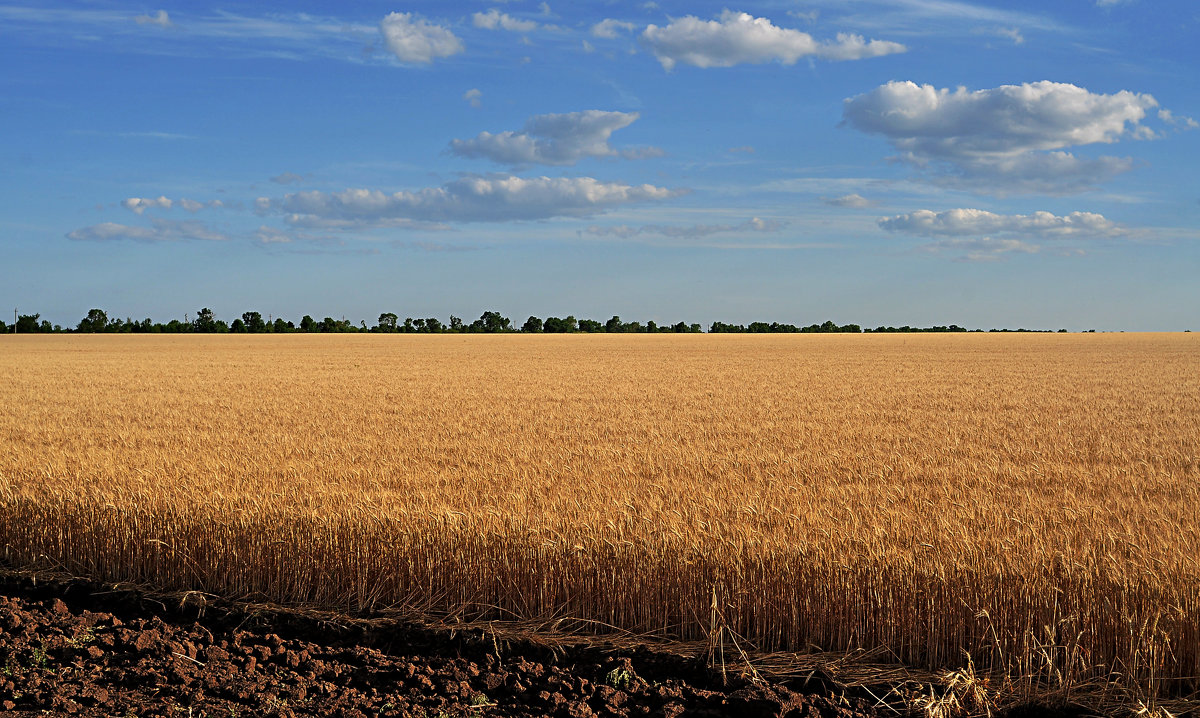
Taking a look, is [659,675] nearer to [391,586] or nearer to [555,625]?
[555,625]

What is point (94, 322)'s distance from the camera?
131 meters

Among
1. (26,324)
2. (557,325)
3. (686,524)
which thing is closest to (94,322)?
(26,324)

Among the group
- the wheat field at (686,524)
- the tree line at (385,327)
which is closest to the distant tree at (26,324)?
the tree line at (385,327)

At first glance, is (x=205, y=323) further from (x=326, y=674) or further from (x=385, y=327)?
(x=326, y=674)

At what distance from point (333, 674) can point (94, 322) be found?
14490 cm

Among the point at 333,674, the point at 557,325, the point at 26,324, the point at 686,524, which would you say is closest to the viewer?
the point at 333,674

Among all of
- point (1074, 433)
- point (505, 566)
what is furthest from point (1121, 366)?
point (505, 566)

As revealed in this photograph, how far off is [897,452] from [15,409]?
2236 cm

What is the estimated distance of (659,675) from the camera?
6219mm

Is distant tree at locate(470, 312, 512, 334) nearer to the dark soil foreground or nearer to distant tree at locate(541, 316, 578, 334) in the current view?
distant tree at locate(541, 316, 578, 334)

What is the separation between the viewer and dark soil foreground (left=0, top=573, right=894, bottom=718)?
5594 millimetres

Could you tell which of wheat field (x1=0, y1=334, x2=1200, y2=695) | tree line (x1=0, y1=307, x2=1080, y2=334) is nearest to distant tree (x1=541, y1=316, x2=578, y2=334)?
tree line (x1=0, y1=307, x2=1080, y2=334)

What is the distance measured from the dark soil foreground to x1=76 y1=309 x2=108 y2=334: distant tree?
465ft

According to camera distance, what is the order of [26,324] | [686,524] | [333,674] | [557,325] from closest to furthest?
[333,674] → [686,524] → [26,324] → [557,325]
